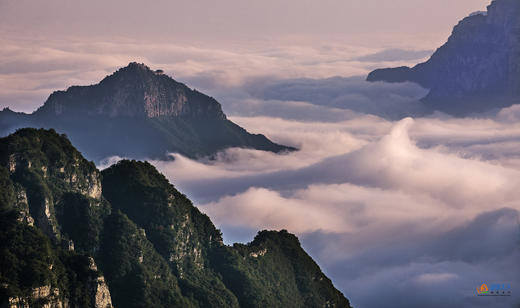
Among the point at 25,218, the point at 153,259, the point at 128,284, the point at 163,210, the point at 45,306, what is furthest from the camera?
the point at 163,210

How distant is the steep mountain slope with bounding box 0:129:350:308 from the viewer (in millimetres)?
148500

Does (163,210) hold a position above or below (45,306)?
above

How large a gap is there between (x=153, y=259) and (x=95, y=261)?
13.2 meters

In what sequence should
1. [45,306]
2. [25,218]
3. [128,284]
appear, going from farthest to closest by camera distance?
[128,284] → [25,218] → [45,306]

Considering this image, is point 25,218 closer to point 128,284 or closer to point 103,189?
point 128,284

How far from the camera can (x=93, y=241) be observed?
560 feet

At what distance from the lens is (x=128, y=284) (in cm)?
16788

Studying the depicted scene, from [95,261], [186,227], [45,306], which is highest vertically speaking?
[186,227]

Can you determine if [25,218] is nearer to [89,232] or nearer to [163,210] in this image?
[89,232]

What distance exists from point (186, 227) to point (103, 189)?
57.7 ft

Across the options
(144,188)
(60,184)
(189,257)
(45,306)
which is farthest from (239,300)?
(45,306)

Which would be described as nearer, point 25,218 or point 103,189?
point 25,218

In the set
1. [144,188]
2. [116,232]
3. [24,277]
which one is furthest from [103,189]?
[24,277]

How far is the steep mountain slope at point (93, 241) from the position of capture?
148m
